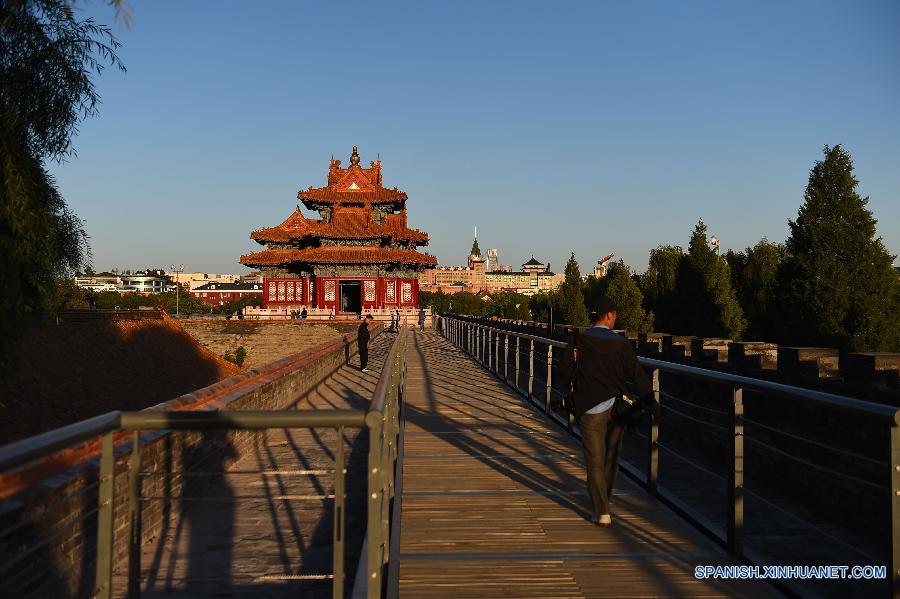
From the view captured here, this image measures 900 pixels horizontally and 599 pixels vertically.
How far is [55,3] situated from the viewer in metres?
8.70

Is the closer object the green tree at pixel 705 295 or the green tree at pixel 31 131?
the green tree at pixel 31 131

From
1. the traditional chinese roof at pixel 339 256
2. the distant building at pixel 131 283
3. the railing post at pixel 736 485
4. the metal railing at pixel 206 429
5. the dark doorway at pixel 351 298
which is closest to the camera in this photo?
the metal railing at pixel 206 429

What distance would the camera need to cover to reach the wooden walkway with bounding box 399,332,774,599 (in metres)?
3.96

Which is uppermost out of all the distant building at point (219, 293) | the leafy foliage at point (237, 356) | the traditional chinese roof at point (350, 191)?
the traditional chinese roof at point (350, 191)

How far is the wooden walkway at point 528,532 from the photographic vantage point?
13.0 feet

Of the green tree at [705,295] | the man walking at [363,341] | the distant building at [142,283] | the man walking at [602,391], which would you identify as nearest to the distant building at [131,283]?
the distant building at [142,283]

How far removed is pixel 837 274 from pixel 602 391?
926 inches

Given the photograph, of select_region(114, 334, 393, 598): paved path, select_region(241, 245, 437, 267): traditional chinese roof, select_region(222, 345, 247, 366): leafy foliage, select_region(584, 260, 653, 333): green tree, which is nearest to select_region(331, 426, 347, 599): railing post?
select_region(114, 334, 393, 598): paved path

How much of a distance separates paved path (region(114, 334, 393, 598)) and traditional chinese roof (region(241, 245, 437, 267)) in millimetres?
40599

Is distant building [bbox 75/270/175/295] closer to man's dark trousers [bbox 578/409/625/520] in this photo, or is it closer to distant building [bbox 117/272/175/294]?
distant building [bbox 117/272/175/294]

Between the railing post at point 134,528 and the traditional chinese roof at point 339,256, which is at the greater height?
the traditional chinese roof at point 339,256

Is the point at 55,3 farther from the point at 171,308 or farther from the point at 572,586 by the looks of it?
the point at 171,308

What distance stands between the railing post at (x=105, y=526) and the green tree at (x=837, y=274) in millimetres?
25232

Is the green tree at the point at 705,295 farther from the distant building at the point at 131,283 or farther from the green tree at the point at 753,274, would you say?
the distant building at the point at 131,283
